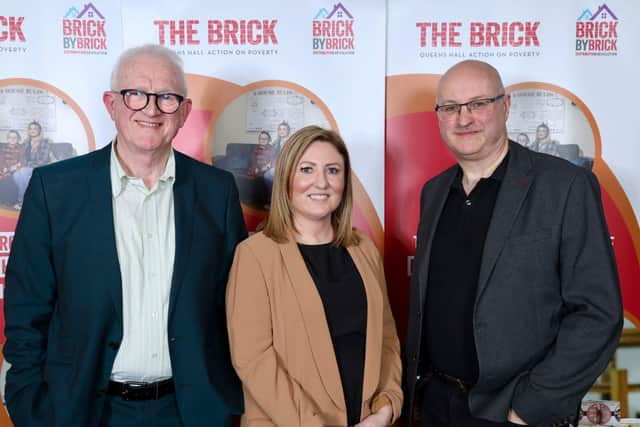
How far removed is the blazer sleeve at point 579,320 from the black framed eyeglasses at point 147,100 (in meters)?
1.26

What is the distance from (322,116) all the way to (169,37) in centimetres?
79

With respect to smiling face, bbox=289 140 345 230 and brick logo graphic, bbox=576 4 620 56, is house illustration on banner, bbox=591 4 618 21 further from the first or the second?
smiling face, bbox=289 140 345 230

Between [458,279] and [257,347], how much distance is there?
693 millimetres

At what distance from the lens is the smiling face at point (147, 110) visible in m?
1.81

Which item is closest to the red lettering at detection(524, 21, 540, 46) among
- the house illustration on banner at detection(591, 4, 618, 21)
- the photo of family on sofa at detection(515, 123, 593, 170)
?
the house illustration on banner at detection(591, 4, 618, 21)

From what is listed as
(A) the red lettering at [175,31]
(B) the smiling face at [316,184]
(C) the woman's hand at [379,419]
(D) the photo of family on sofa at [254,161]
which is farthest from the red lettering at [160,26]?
(C) the woman's hand at [379,419]

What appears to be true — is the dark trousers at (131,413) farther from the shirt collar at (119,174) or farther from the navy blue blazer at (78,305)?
the shirt collar at (119,174)

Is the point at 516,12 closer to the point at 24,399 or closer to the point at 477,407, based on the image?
the point at 477,407

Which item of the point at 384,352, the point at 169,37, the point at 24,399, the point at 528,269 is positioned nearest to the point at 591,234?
the point at 528,269

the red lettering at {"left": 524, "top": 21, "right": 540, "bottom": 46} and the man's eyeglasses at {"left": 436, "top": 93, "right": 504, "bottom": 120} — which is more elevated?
the red lettering at {"left": 524, "top": 21, "right": 540, "bottom": 46}

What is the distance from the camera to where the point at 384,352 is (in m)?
2.06

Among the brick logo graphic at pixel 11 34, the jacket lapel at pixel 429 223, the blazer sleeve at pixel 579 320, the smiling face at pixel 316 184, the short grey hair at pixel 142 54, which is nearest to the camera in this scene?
the blazer sleeve at pixel 579 320

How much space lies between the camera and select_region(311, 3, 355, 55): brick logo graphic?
271 centimetres

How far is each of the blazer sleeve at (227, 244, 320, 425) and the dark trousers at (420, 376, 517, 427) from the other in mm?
500
